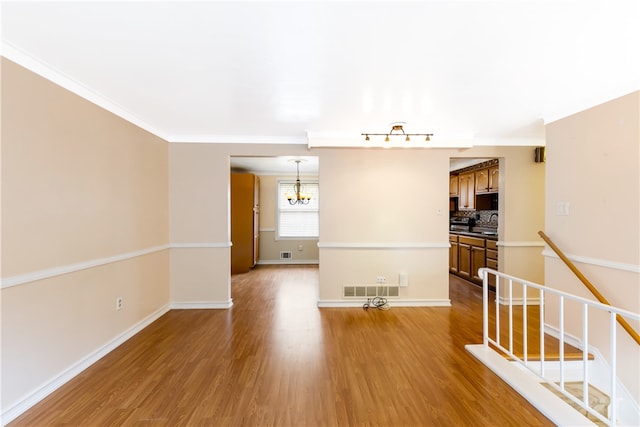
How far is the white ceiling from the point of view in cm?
151

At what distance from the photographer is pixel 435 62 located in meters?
2.00

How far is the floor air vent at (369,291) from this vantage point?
4035 mm

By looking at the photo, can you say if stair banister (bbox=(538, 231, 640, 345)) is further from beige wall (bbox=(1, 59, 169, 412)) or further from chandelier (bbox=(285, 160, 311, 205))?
chandelier (bbox=(285, 160, 311, 205))

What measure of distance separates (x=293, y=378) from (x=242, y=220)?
448cm

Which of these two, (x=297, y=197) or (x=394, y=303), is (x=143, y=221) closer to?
(x=394, y=303)

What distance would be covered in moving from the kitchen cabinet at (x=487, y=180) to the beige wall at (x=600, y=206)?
2068 mm

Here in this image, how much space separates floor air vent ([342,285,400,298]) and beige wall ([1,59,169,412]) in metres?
2.57

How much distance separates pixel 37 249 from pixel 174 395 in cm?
142

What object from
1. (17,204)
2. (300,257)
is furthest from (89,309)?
(300,257)

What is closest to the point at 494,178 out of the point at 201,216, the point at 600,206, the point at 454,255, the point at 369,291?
the point at 454,255

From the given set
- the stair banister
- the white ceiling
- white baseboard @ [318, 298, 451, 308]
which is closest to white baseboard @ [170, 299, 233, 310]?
white baseboard @ [318, 298, 451, 308]

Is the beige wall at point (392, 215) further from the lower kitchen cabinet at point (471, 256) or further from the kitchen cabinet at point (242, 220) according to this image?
the kitchen cabinet at point (242, 220)

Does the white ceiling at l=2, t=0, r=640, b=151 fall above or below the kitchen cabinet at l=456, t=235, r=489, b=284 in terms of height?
above

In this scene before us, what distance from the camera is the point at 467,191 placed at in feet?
19.9
